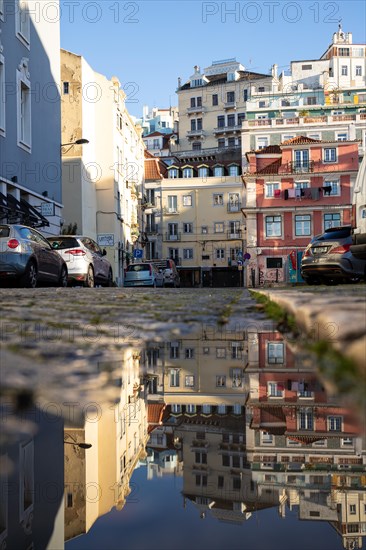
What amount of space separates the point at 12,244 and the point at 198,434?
11.9 m

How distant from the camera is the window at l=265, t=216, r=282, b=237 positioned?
5116cm

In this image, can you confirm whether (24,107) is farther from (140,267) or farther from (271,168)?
(271,168)

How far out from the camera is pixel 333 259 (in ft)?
50.7

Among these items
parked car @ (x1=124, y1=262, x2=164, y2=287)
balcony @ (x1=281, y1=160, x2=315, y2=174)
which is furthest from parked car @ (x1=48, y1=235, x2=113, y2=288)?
balcony @ (x1=281, y1=160, x2=315, y2=174)

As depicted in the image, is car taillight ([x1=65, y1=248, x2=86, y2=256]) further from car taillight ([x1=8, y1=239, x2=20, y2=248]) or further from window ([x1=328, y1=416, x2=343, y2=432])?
window ([x1=328, y1=416, x2=343, y2=432])

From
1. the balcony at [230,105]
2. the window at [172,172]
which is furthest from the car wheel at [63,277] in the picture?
the balcony at [230,105]

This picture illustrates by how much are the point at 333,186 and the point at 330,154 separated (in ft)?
8.69

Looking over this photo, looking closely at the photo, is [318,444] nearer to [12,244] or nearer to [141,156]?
[12,244]

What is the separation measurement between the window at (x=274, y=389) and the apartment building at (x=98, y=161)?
1506 inches

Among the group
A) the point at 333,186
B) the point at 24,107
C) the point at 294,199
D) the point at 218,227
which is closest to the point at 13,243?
the point at 24,107

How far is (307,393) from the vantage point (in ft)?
8.05

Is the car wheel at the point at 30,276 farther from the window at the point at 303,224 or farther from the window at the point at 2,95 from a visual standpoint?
the window at the point at 303,224

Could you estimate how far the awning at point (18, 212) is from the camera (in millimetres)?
20828

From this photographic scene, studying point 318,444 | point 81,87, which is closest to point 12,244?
point 318,444
